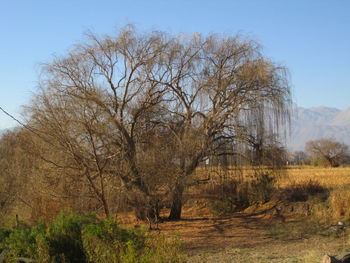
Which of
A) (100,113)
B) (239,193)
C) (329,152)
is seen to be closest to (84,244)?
(100,113)

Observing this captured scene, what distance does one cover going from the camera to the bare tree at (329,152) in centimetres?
4675

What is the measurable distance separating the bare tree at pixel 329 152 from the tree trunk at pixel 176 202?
35017 millimetres

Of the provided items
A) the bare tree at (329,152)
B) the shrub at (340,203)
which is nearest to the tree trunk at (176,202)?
the shrub at (340,203)

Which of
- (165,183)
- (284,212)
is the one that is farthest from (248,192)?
(165,183)

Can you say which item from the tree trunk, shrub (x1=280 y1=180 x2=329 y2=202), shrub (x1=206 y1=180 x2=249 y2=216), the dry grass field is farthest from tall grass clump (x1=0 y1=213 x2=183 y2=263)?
shrub (x1=280 y1=180 x2=329 y2=202)

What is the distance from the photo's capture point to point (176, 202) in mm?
14672

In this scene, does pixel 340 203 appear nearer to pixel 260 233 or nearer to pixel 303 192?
pixel 303 192

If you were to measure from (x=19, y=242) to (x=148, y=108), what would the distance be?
745 centimetres

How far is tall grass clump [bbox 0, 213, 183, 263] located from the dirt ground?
2.28 ft

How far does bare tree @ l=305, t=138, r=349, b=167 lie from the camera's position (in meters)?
46.8

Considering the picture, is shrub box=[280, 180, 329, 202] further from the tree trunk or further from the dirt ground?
the tree trunk

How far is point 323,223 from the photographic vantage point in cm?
Answer: 1374

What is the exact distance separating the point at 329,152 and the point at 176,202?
133 ft

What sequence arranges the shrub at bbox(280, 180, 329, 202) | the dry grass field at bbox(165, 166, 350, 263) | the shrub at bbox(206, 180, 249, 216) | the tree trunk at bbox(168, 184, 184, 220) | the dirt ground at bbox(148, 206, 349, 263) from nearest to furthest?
the dirt ground at bbox(148, 206, 349, 263) → the dry grass field at bbox(165, 166, 350, 263) → the tree trunk at bbox(168, 184, 184, 220) → the shrub at bbox(206, 180, 249, 216) → the shrub at bbox(280, 180, 329, 202)
